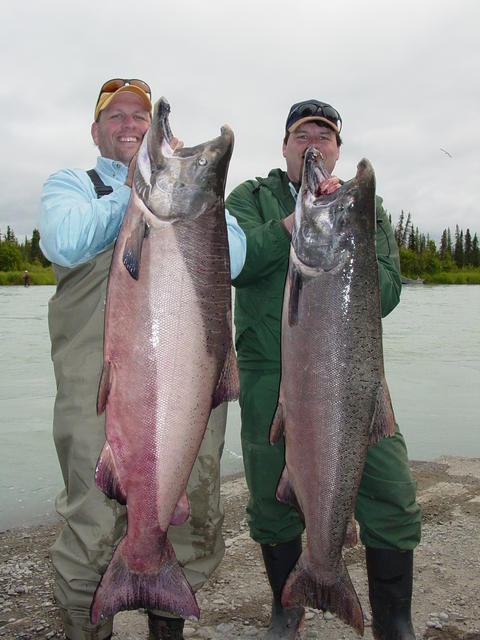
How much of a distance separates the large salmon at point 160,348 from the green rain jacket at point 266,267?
29.9 inches

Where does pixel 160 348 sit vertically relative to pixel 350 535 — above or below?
above

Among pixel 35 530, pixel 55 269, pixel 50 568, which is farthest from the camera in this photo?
pixel 35 530

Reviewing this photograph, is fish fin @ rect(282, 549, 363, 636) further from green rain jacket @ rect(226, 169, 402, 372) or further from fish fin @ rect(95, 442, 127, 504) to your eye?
green rain jacket @ rect(226, 169, 402, 372)

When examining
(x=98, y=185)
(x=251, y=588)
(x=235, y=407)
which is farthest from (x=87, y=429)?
(x=235, y=407)

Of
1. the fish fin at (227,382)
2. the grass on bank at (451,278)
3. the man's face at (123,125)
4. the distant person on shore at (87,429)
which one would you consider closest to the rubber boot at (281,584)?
the distant person on shore at (87,429)

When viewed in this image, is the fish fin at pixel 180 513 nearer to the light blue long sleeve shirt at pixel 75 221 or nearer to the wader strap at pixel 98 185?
Answer: the light blue long sleeve shirt at pixel 75 221

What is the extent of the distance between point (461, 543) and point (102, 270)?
365 cm

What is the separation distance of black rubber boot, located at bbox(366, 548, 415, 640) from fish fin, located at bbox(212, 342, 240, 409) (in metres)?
1.42

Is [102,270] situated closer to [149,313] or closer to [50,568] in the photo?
[149,313]

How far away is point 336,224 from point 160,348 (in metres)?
0.95

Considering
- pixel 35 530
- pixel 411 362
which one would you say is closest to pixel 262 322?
pixel 35 530

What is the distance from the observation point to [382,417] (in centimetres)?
290

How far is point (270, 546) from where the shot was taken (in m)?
3.61

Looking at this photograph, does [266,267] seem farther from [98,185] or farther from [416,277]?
[416,277]
